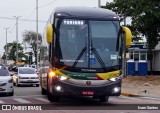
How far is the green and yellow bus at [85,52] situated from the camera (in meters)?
17.3

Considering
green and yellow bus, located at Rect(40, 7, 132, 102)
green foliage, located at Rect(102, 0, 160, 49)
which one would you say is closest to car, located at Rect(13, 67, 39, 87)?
green foliage, located at Rect(102, 0, 160, 49)

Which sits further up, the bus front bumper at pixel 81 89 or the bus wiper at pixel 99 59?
the bus wiper at pixel 99 59

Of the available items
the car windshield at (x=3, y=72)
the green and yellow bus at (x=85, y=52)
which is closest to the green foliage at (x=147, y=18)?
the car windshield at (x=3, y=72)

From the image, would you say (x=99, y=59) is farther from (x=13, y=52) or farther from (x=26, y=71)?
(x=13, y=52)

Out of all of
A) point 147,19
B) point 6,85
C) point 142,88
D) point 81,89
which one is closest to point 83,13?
point 81,89

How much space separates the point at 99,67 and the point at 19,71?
18.9 m

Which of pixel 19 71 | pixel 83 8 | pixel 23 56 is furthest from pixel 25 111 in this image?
pixel 23 56

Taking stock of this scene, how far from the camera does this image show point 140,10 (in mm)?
39406

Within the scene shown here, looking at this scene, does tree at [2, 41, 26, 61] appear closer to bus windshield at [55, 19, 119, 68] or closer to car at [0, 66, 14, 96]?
car at [0, 66, 14, 96]

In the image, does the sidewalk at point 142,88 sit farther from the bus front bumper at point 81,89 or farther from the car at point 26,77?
the bus front bumper at point 81,89

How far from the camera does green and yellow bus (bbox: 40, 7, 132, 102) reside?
17328 mm

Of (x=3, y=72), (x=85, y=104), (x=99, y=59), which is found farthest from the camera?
(x=3, y=72)

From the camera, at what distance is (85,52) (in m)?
17.6

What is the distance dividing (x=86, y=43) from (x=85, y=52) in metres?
0.37
